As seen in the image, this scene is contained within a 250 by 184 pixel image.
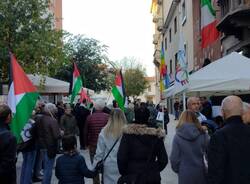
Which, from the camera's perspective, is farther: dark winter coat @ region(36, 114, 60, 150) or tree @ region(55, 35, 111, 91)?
tree @ region(55, 35, 111, 91)

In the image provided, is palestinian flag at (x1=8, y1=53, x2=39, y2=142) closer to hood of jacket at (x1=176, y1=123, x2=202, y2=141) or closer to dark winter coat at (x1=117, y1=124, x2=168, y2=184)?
dark winter coat at (x1=117, y1=124, x2=168, y2=184)

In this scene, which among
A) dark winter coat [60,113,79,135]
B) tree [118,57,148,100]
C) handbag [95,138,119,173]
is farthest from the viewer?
tree [118,57,148,100]

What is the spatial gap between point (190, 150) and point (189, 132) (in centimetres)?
24

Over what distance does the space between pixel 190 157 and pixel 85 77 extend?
33.6 m

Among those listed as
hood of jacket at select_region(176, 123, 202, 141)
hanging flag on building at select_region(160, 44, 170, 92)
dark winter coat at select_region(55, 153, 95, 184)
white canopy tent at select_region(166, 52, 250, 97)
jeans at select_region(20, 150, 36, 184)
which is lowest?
jeans at select_region(20, 150, 36, 184)

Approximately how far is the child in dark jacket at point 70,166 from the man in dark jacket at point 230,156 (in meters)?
2.25

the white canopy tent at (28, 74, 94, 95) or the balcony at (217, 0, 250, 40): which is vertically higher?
the balcony at (217, 0, 250, 40)

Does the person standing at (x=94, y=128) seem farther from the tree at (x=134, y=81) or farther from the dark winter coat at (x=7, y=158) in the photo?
the tree at (x=134, y=81)

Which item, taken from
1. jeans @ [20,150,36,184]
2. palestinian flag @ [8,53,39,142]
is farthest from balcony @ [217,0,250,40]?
palestinian flag @ [8,53,39,142]

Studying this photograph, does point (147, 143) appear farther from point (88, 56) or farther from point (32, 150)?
point (88, 56)

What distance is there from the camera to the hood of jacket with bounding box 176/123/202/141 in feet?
23.4

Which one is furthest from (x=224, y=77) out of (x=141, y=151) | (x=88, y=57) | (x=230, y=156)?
(x=88, y=57)

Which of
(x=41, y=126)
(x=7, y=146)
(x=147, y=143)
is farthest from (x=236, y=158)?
(x=41, y=126)

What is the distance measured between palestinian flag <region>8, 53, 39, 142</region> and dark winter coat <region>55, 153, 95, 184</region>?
3.25 feet
